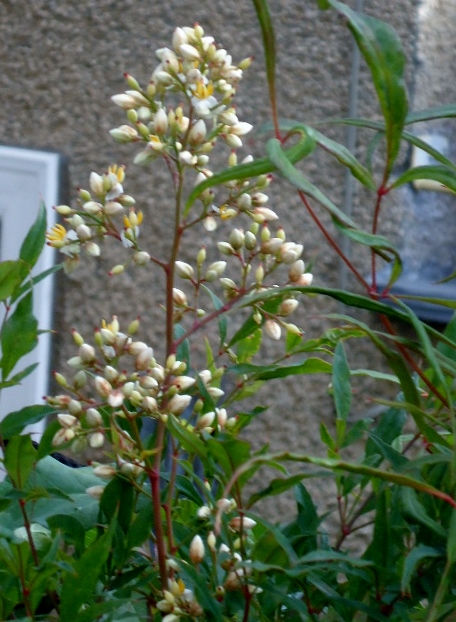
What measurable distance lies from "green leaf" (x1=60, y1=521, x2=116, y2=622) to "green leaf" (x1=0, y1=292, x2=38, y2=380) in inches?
3.5

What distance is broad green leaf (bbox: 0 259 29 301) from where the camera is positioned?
44 cm

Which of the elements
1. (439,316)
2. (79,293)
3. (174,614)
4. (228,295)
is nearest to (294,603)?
(174,614)

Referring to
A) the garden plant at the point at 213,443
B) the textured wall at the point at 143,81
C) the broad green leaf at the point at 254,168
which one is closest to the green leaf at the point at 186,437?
the garden plant at the point at 213,443

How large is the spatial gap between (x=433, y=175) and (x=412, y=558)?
0.16 meters

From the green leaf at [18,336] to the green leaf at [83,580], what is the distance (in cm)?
9

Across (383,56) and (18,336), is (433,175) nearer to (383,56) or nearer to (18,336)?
(383,56)

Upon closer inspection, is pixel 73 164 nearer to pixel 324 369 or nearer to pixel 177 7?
pixel 177 7

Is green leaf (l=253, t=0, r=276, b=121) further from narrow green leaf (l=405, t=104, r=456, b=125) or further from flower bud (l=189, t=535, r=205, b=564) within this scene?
flower bud (l=189, t=535, r=205, b=564)

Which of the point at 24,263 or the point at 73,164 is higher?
the point at 24,263

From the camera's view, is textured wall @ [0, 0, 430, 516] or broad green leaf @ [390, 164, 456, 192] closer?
broad green leaf @ [390, 164, 456, 192]

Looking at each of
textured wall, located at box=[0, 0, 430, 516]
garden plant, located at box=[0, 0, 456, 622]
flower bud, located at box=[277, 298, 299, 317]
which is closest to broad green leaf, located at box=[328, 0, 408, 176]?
garden plant, located at box=[0, 0, 456, 622]

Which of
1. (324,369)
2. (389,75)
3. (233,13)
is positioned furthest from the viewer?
(233,13)

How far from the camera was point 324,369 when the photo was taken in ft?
1.66

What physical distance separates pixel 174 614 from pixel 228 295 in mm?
158
